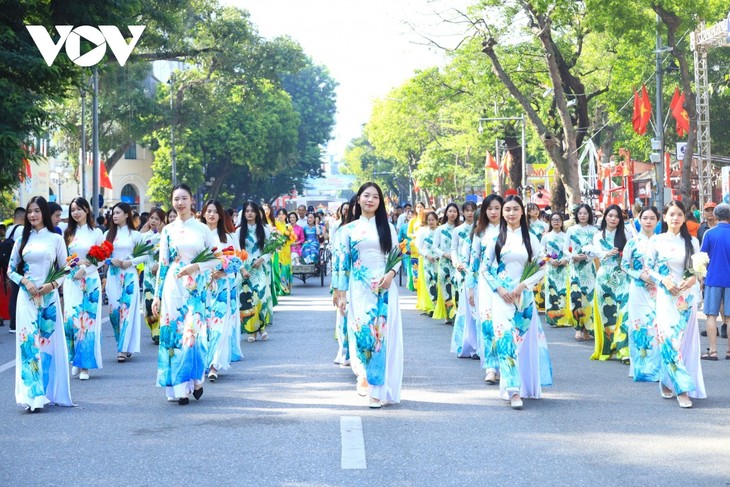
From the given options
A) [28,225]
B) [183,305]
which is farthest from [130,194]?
[183,305]

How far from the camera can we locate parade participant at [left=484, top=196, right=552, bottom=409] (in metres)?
9.70

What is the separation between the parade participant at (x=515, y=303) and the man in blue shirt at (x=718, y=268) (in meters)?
4.28

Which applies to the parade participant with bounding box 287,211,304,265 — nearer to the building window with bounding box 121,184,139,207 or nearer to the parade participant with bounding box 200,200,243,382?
the parade participant with bounding box 200,200,243,382

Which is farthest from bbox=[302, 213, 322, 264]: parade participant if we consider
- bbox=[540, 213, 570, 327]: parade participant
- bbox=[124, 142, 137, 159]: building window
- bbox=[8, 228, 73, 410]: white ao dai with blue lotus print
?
bbox=[124, 142, 137, 159]: building window

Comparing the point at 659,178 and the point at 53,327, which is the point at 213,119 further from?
the point at 53,327

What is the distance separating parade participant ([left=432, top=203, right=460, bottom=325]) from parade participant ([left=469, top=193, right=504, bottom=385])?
6213 millimetres

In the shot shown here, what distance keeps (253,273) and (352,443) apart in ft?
24.8

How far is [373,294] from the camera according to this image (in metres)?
9.68

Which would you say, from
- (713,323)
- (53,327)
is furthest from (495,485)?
(713,323)

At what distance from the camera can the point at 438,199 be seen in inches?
3942

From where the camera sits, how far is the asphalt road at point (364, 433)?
7066mm

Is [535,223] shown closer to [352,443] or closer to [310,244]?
[352,443]

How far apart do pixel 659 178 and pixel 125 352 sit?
2094 cm

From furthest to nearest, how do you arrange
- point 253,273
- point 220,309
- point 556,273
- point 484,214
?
point 556,273 < point 253,273 < point 220,309 < point 484,214
